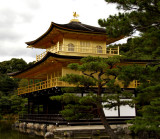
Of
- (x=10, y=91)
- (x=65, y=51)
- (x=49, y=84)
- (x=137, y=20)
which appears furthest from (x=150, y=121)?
(x=10, y=91)

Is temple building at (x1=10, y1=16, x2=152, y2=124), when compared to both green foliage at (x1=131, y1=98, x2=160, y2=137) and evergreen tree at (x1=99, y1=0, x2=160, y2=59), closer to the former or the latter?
evergreen tree at (x1=99, y1=0, x2=160, y2=59)

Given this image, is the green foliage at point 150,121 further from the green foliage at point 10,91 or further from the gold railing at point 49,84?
the green foliage at point 10,91

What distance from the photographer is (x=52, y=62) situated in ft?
59.2

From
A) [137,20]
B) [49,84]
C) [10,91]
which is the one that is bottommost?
[10,91]

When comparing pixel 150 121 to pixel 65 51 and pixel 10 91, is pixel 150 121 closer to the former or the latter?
pixel 65 51

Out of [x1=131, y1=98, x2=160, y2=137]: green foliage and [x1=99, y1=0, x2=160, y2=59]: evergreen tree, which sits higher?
[x1=99, y1=0, x2=160, y2=59]: evergreen tree

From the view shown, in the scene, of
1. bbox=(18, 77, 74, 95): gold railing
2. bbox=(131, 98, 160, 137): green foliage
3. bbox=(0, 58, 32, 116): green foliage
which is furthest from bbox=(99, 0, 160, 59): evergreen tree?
bbox=(0, 58, 32, 116): green foliage

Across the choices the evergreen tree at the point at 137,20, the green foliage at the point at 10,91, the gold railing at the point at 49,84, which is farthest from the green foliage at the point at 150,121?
the green foliage at the point at 10,91

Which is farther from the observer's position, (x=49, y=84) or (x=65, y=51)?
(x=49, y=84)

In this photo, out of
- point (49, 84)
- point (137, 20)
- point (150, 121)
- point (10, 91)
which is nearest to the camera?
point (150, 121)

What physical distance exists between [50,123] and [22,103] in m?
18.1

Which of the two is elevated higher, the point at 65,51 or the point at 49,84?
the point at 65,51

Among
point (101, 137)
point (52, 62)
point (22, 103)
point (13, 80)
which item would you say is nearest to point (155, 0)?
point (101, 137)

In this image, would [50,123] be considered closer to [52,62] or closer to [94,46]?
[52,62]
